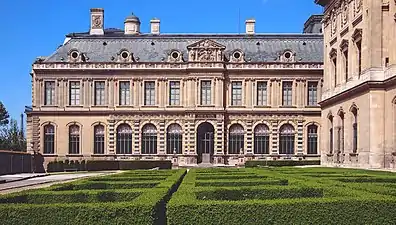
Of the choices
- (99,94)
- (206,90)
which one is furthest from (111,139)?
(206,90)

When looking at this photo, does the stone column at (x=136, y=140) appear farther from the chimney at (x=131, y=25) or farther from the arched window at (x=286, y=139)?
the arched window at (x=286, y=139)

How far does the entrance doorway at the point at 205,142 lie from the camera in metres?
64.6

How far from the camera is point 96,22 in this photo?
72.7m

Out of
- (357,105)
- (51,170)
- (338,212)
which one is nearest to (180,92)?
(51,170)

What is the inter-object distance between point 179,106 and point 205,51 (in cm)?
689

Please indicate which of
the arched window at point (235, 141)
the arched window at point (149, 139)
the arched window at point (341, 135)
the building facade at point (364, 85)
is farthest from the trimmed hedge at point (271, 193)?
the arched window at point (149, 139)

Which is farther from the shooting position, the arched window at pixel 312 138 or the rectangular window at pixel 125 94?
the rectangular window at pixel 125 94

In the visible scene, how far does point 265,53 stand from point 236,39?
4105 mm

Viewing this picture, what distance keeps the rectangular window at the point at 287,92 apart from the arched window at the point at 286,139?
2605 mm

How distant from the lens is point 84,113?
65000mm

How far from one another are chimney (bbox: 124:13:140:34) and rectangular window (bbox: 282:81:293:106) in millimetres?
20870

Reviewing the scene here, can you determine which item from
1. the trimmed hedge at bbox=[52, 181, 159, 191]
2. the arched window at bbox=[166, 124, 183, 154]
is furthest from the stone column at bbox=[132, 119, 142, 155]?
the trimmed hedge at bbox=[52, 181, 159, 191]

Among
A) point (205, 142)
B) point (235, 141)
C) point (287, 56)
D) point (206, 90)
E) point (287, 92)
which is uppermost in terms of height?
point (287, 56)

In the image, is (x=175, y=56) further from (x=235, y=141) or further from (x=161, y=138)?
(x=235, y=141)
